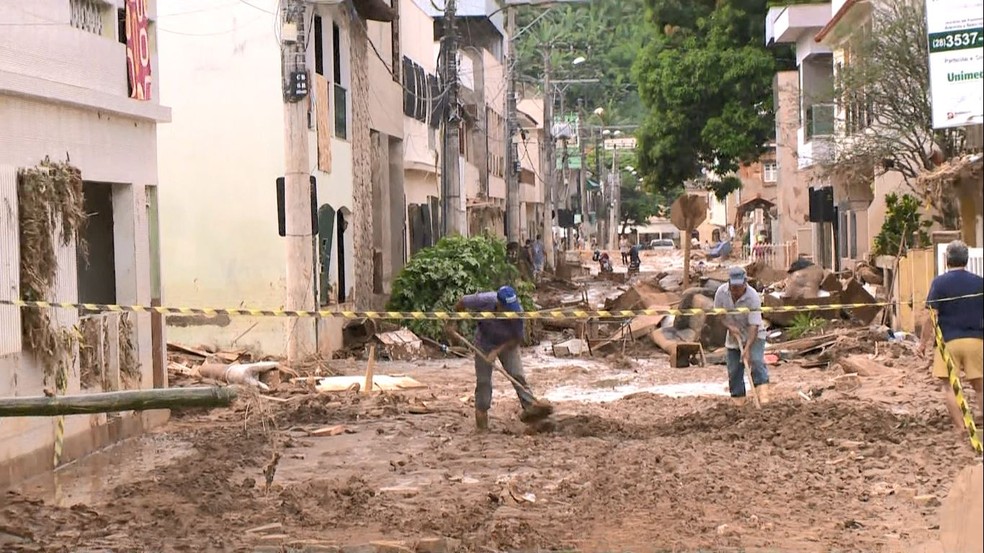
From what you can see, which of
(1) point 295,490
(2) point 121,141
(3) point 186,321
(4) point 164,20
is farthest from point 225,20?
(1) point 295,490

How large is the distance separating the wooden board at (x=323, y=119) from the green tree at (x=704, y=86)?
22.0m

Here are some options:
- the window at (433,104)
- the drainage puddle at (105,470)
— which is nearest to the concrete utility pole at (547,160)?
the window at (433,104)

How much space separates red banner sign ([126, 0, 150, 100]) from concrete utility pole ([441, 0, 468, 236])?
33.7 ft

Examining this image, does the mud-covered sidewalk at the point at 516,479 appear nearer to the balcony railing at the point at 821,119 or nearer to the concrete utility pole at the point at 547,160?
the balcony railing at the point at 821,119

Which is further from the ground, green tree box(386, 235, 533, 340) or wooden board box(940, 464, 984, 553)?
green tree box(386, 235, 533, 340)

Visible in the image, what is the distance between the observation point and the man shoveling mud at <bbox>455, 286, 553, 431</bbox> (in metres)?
13.3

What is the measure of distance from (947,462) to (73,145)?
26.7ft

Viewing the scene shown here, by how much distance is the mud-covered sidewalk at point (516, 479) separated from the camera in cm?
871

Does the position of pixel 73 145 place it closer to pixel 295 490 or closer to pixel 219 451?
pixel 219 451

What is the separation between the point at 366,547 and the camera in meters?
8.38

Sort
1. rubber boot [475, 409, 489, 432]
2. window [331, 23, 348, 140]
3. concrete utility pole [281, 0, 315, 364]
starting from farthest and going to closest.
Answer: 1. window [331, 23, 348, 140]
2. concrete utility pole [281, 0, 315, 364]
3. rubber boot [475, 409, 489, 432]

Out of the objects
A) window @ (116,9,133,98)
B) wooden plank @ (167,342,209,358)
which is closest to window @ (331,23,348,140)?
wooden plank @ (167,342,209,358)

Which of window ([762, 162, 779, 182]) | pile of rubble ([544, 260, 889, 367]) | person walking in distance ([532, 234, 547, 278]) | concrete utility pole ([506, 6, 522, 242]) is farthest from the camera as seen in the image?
window ([762, 162, 779, 182])

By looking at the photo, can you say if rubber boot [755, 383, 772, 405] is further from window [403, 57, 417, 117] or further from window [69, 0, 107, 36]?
window [403, 57, 417, 117]
